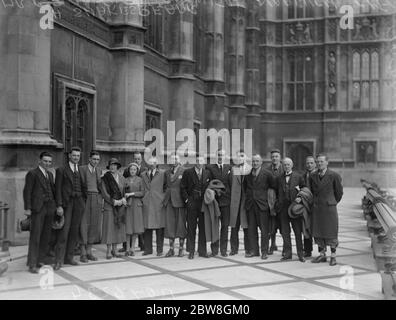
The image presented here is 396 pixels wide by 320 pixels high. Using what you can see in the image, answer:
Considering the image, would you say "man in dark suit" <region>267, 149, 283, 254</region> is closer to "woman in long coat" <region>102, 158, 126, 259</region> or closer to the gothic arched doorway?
"woman in long coat" <region>102, 158, 126, 259</region>

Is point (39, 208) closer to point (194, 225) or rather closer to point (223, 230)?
point (194, 225)

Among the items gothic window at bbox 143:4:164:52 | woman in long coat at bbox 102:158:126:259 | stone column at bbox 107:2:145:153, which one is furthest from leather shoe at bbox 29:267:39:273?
gothic window at bbox 143:4:164:52

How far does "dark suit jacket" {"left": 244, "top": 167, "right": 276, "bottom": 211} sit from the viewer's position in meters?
9.55

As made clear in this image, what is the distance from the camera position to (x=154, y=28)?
59.7 feet

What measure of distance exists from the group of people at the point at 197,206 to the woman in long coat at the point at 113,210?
2 centimetres

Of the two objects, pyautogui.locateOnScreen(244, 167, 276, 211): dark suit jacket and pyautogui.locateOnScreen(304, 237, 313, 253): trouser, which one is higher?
pyautogui.locateOnScreen(244, 167, 276, 211): dark suit jacket

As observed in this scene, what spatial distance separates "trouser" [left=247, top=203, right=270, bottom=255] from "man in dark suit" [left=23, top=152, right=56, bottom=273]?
3.41 metres

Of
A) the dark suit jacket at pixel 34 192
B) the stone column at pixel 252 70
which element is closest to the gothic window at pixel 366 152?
the stone column at pixel 252 70

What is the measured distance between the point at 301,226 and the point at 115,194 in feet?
10.5

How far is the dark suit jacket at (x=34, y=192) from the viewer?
797 cm

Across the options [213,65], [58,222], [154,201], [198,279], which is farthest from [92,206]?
[213,65]

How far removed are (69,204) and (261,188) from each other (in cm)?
326

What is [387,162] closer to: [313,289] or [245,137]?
[245,137]
